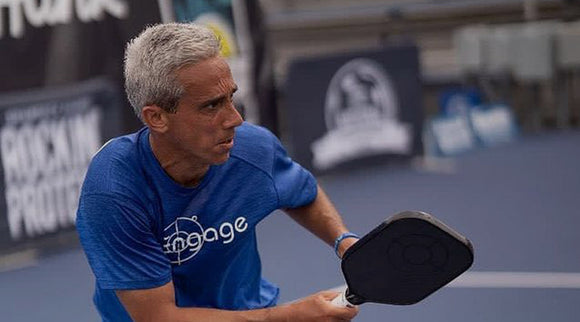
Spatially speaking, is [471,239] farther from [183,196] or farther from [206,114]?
[206,114]

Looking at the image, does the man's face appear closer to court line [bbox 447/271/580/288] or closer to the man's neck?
the man's neck

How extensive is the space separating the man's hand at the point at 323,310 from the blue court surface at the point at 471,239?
407 cm

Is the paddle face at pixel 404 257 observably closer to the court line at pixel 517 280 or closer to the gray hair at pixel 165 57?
the gray hair at pixel 165 57

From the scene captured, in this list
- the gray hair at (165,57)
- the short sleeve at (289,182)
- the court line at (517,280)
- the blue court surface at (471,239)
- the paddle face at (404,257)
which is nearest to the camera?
the paddle face at (404,257)

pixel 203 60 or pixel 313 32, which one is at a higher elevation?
pixel 203 60

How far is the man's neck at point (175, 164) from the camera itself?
3.52 meters

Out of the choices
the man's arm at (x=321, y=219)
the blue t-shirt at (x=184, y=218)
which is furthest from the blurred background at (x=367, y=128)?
the blue t-shirt at (x=184, y=218)

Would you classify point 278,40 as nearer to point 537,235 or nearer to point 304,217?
point 537,235

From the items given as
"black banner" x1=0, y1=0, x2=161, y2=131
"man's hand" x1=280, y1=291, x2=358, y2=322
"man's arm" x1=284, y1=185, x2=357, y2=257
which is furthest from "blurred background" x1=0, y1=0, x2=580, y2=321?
"man's hand" x1=280, y1=291, x2=358, y2=322

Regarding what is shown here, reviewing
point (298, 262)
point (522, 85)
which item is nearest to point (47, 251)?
point (298, 262)

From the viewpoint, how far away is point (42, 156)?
353 inches

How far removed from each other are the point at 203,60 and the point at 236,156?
52cm

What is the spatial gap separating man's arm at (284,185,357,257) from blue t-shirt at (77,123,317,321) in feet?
0.17

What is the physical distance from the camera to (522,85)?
1480cm
